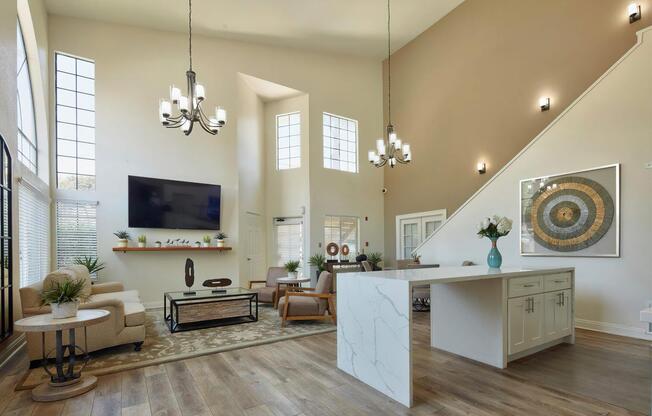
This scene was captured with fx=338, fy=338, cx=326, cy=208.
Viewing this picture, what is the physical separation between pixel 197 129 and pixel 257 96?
239 cm

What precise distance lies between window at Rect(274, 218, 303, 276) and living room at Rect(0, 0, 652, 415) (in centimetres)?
6

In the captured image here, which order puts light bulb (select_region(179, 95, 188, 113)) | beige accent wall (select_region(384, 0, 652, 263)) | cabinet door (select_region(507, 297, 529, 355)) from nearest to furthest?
1. cabinet door (select_region(507, 297, 529, 355))
2. light bulb (select_region(179, 95, 188, 113))
3. beige accent wall (select_region(384, 0, 652, 263))

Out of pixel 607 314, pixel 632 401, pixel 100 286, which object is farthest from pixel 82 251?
pixel 607 314

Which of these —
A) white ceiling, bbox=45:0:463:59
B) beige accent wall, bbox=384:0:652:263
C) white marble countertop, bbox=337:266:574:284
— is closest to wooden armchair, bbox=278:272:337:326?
white marble countertop, bbox=337:266:574:284

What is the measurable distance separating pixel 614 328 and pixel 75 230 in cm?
859

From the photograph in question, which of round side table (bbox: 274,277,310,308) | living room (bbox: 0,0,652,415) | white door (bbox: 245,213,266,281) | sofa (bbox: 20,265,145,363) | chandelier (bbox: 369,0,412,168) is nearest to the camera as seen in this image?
living room (bbox: 0,0,652,415)

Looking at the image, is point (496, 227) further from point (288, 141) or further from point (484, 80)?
point (288, 141)

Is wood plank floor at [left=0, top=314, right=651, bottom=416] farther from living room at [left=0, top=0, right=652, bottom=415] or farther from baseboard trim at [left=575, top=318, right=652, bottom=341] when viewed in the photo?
baseboard trim at [left=575, top=318, right=652, bottom=341]

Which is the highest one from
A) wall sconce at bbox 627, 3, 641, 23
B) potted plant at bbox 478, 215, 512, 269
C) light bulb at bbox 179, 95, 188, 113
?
wall sconce at bbox 627, 3, 641, 23

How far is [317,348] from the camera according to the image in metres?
3.97

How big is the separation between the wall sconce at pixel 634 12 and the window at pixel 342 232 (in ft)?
22.1

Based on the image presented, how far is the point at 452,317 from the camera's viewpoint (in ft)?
12.2

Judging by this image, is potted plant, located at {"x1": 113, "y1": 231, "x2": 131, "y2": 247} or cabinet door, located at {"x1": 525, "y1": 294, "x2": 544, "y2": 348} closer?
cabinet door, located at {"x1": 525, "y1": 294, "x2": 544, "y2": 348}

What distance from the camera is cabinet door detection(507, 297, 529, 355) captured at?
10.8ft
